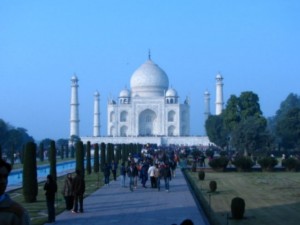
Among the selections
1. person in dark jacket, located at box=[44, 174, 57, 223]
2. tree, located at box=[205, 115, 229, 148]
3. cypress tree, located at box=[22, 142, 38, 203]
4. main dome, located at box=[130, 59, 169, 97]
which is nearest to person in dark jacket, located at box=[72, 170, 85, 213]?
person in dark jacket, located at box=[44, 174, 57, 223]

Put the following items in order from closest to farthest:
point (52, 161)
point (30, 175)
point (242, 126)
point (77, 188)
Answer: point (77, 188)
point (30, 175)
point (52, 161)
point (242, 126)

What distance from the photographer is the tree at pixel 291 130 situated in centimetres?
4025

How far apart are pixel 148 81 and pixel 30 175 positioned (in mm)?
61143

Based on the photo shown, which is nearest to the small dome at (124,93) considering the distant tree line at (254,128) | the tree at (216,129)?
the tree at (216,129)

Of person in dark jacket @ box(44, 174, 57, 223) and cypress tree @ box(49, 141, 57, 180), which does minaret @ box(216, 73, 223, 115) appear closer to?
cypress tree @ box(49, 141, 57, 180)

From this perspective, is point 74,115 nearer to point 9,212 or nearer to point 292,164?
point 292,164

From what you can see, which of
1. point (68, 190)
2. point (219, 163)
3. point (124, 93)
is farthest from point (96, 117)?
point (68, 190)

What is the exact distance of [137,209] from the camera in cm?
1202

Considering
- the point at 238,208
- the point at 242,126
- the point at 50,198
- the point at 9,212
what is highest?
the point at 242,126

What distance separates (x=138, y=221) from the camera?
10.1 meters

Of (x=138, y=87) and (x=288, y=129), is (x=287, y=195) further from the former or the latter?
(x=138, y=87)

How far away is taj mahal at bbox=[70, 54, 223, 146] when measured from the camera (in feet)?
242

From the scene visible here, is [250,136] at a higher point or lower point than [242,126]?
lower

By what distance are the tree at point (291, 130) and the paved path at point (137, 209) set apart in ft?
82.4
